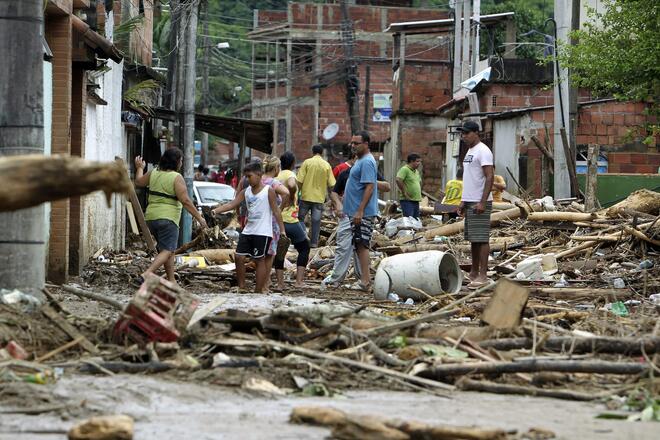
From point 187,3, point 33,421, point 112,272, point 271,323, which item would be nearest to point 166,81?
point 187,3

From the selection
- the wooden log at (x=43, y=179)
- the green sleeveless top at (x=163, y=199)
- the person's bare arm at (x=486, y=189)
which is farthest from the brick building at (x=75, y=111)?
the wooden log at (x=43, y=179)

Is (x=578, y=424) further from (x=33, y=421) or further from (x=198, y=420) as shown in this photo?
(x=33, y=421)

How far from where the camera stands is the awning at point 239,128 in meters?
32.8

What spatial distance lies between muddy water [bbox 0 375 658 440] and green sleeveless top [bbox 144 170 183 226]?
6.31 metres

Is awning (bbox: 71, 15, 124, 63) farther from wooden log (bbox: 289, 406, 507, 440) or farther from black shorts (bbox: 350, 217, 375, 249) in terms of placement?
wooden log (bbox: 289, 406, 507, 440)

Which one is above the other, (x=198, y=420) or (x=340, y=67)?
(x=340, y=67)

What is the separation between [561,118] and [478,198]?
12443 millimetres

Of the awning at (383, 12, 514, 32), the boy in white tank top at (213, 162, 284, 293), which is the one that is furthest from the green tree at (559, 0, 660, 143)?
the awning at (383, 12, 514, 32)

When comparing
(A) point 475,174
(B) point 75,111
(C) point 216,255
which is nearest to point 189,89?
(C) point 216,255

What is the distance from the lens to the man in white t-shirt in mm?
14086

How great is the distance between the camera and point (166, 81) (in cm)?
3394

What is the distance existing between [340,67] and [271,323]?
173 ft

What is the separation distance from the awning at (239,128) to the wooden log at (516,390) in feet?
81.7

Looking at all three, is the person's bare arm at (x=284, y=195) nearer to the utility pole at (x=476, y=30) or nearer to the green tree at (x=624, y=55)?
the green tree at (x=624, y=55)
